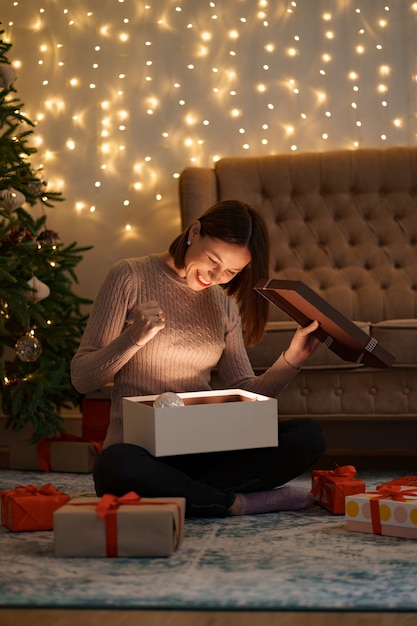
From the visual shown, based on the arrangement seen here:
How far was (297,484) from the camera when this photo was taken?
269cm

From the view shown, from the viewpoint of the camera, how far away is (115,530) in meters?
1.75

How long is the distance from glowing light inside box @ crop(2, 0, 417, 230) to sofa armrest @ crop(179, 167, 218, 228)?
29cm

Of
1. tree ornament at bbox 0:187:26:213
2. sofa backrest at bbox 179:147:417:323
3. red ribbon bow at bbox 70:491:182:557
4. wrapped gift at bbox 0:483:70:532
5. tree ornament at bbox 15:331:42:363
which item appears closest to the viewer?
red ribbon bow at bbox 70:491:182:557

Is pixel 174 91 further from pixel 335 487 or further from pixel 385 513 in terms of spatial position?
pixel 385 513

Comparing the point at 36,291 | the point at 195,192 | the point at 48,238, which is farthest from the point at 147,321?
the point at 195,192

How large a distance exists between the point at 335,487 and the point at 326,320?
16.1 inches

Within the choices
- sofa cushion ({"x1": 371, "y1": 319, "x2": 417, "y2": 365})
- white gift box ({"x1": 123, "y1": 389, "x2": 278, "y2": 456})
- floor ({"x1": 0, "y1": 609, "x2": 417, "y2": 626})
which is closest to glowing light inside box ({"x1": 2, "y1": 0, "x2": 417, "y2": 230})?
sofa cushion ({"x1": 371, "y1": 319, "x2": 417, "y2": 365})

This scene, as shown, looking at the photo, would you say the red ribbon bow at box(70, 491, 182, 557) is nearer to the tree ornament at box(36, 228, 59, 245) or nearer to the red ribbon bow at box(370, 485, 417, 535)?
the red ribbon bow at box(370, 485, 417, 535)

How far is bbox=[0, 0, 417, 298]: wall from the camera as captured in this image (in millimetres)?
3711

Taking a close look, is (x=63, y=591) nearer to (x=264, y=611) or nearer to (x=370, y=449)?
(x=264, y=611)

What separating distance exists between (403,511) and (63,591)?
76cm

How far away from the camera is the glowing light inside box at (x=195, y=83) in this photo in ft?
12.2

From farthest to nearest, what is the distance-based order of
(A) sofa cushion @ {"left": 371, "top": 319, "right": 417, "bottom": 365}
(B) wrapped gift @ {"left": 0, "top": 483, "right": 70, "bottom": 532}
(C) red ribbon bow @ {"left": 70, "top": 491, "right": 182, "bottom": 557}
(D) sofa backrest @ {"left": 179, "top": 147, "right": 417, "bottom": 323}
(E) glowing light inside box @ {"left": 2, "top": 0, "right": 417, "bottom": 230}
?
(E) glowing light inside box @ {"left": 2, "top": 0, "right": 417, "bottom": 230}, (D) sofa backrest @ {"left": 179, "top": 147, "right": 417, "bottom": 323}, (A) sofa cushion @ {"left": 371, "top": 319, "right": 417, "bottom": 365}, (B) wrapped gift @ {"left": 0, "top": 483, "right": 70, "bottom": 532}, (C) red ribbon bow @ {"left": 70, "top": 491, "right": 182, "bottom": 557}

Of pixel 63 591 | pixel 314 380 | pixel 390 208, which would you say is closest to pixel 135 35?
pixel 390 208
